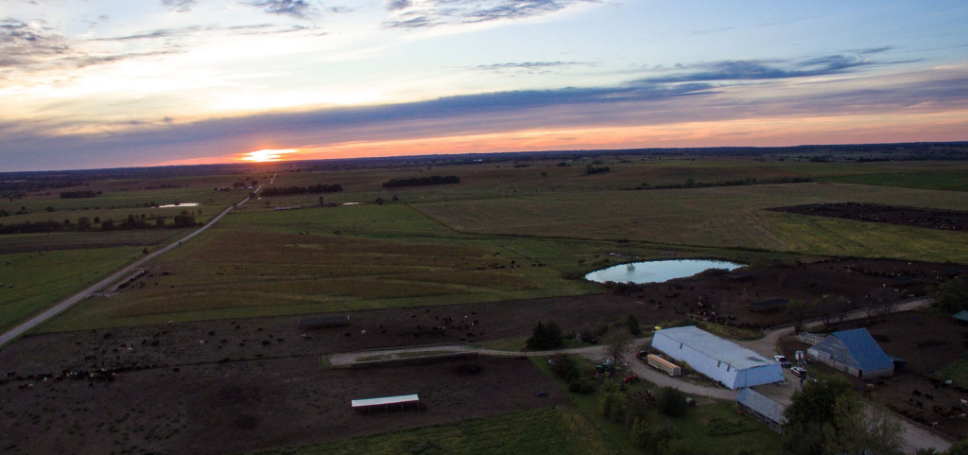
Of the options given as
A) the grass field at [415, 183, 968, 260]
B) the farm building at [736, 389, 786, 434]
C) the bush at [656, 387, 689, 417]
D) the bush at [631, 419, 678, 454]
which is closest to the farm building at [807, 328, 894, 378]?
the farm building at [736, 389, 786, 434]

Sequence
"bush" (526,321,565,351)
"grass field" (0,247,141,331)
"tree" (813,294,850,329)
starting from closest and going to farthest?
"bush" (526,321,565,351) → "tree" (813,294,850,329) → "grass field" (0,247,141,331)

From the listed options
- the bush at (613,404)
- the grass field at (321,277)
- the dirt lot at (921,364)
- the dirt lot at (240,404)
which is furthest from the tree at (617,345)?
the grass field at (321,277)

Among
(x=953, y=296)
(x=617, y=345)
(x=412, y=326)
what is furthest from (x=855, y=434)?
(x=953, y=296)

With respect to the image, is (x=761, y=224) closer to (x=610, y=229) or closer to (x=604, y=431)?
(x=610, y=229)

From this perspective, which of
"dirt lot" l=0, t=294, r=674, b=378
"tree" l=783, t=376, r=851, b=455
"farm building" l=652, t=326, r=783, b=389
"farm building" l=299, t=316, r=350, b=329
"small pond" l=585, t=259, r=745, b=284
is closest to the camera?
"tree" l=783, t=376, r=851, b=455

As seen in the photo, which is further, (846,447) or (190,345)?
(190,345)

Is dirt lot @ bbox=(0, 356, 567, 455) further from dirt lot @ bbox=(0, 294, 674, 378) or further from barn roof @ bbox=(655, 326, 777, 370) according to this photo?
barn roof @ bbox=(655, 326, 777, 370)

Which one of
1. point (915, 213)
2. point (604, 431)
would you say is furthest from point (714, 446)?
point (915, 213)
